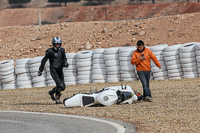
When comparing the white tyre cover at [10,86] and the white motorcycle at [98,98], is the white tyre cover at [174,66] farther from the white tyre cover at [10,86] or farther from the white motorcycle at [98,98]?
the white motorcycle at [98,98]

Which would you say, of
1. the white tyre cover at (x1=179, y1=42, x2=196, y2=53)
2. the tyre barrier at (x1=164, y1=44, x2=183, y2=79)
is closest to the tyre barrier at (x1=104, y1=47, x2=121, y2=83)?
the tyre barrier at (x1=164, y1=44, x2=183, y2=79)

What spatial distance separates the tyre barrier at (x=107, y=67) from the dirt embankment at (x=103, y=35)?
1288 centimetres

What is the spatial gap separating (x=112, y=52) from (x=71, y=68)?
1.91 metres

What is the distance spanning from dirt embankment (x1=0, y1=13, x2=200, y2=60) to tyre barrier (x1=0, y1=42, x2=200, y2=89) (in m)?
12.9

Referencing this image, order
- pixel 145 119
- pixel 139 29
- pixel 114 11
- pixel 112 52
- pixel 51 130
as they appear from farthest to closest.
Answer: pixel 114 11, pixel 139 29, pixel 112 52, pixel 145 119, pixel 51 130

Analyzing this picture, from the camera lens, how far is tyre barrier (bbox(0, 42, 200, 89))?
18828 mm

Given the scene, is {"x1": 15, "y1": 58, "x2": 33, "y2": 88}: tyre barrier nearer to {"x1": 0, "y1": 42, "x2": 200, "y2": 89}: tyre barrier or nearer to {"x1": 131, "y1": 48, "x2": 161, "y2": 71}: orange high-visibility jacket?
{"x1": 0, "y1": 42, "x2": 200, "y2": 89}: tyre barrier

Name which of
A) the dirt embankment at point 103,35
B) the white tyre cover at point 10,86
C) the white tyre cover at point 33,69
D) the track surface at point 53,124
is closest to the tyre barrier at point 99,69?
the white tyre cover at point 33,69

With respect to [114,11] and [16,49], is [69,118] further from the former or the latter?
[114,11]

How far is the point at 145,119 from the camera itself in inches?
360

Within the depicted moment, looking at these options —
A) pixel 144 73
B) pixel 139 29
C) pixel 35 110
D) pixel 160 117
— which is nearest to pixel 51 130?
pixel 160 117

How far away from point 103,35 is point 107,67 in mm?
16885

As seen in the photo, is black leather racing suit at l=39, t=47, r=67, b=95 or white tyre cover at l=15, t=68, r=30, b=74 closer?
black leather racing suit at l=39, t=47, r=67, b=95

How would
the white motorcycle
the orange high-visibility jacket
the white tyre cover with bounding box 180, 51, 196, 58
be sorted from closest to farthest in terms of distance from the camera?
the white motorcycle
the orange high-visibility jacket
the white tyre cover with bounding box 180, 51, 196, 58
